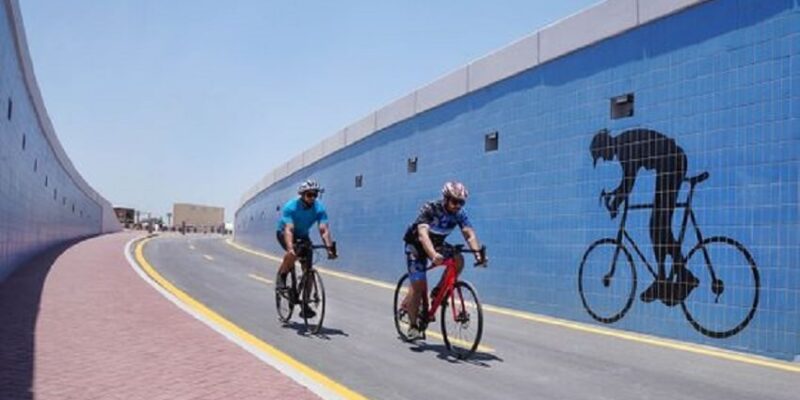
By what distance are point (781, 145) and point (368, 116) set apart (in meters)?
13.9

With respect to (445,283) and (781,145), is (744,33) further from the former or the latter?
(445,283)

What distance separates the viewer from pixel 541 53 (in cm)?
1201

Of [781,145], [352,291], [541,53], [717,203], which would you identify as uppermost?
[541,53]

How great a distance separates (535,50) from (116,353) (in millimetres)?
8647

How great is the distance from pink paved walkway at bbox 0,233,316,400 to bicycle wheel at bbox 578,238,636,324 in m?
5.60

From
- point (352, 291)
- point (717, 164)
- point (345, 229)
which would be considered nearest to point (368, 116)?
point (345, 229)

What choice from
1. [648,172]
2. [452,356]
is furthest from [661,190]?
[452,356]

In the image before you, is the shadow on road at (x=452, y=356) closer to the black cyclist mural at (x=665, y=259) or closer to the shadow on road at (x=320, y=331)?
the shadow on road at (x=320, y=331)

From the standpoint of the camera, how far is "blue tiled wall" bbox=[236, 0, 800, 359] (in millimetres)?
7812

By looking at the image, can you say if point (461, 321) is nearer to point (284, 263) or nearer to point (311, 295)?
point (311, 295)

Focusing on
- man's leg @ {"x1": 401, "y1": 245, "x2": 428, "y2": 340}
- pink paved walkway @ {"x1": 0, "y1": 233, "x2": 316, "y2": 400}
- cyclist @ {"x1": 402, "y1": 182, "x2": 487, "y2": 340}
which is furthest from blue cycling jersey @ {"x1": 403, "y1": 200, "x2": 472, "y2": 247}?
pink paved walkway @ {"x1": 0, "y1": 233, "x2": 316, "y2": 400}

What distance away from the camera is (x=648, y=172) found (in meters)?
9.52

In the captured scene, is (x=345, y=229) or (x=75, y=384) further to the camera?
(x=345, y=229)

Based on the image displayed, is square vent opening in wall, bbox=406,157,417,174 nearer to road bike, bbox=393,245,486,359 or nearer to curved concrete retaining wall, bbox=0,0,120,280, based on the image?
curved concrete retaining wall, bbox=0,0,120,280
